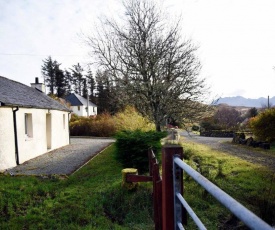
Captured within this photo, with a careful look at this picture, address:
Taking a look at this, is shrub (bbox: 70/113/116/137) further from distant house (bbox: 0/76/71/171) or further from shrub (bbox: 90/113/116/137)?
distant house (bbox: 0/76/71/171)

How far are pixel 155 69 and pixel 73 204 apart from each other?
29.2 feet

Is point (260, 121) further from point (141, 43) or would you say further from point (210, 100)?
point (141, 43)

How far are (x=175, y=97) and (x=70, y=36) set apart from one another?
8970mm

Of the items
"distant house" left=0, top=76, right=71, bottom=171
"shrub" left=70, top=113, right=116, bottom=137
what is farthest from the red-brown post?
"shrub" left=70, top=113, right=116, bottom=137

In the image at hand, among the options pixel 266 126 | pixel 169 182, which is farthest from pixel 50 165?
pixel 266 126

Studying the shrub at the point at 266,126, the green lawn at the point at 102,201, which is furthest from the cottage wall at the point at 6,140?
the shrub at the point at 266,126

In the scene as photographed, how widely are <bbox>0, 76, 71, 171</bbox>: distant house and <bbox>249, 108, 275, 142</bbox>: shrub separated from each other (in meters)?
14.8

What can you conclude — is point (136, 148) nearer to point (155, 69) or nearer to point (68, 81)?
point (155, 69)

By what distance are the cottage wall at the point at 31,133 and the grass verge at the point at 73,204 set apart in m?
2.42

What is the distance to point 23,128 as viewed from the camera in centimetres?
1162

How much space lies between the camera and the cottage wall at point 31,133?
33.2ft

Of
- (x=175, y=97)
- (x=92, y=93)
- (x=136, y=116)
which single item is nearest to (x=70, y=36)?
(x=136, y=116)

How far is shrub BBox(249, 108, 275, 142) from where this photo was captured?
662 inches

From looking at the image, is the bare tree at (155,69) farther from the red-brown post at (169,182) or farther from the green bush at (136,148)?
the red-brown post at (169,182)
